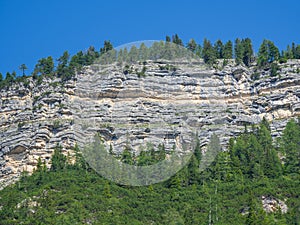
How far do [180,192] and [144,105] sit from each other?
19796 mm

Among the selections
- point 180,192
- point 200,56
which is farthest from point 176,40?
point 180,192

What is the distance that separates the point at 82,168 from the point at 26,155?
29.7ft

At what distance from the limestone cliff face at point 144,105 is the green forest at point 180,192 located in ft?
17.1

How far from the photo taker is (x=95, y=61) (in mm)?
84688

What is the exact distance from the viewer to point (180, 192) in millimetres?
59250

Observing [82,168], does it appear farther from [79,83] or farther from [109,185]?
[79,83]

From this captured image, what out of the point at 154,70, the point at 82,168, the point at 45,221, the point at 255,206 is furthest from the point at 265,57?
the point at 45,221

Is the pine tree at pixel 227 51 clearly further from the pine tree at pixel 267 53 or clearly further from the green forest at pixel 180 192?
the green forest at pixel 180 192

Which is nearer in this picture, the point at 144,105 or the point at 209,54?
the point at 144,105

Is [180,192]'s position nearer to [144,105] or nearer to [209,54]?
[144,105]

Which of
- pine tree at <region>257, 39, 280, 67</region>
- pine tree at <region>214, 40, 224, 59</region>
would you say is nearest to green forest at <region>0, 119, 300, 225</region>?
pine tree at <region>257, 39, 280, 67</region>

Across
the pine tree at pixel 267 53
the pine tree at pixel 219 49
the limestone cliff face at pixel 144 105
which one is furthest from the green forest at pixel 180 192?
the pine tree at pixel 219 49

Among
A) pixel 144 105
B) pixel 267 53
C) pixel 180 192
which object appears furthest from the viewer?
pixel 267 53

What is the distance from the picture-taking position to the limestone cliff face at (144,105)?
7362 centimetres
